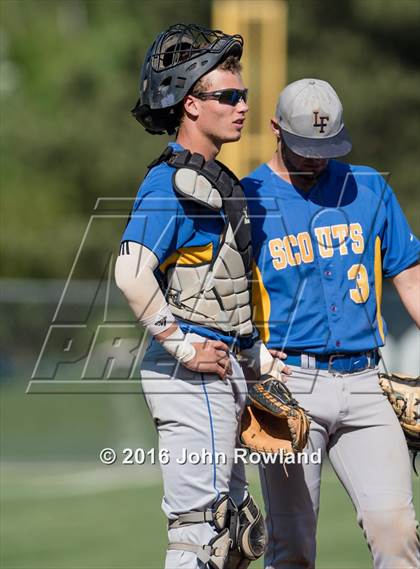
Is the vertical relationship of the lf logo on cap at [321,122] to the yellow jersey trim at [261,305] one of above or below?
above

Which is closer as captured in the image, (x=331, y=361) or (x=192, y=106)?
(x=192, y=106)

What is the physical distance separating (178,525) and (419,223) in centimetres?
1709

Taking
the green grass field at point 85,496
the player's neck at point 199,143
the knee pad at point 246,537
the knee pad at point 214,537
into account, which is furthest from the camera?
the green grass field at point 85,496

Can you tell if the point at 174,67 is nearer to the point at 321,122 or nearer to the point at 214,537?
the point at 321,122

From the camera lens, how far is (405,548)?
15.6ft

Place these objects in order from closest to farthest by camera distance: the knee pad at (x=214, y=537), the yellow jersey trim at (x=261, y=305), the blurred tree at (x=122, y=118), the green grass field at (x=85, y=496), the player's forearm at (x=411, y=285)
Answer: the knee pad at (x=214, y=537) → the yellow jersey trim at (x=261, y=305) → the player's forearm at (x=411, y=285) → the green grass field at (x=85, y=496) → the blurred tree at (x=122, y=118)

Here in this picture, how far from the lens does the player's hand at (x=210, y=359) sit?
4.45 metres

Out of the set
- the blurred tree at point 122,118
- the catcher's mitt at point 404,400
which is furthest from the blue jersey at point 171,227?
the blurred tree at point 122,118

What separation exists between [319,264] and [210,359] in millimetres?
810

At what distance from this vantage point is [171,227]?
4.42 m

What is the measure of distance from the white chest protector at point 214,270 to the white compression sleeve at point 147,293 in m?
0.15

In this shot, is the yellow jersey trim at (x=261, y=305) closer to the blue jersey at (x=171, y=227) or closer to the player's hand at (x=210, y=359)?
the blue jersey at (x=171, y=227)

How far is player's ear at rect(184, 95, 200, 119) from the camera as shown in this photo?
182 inches

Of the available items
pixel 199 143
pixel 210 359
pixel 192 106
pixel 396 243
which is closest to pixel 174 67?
pixel 192 106
